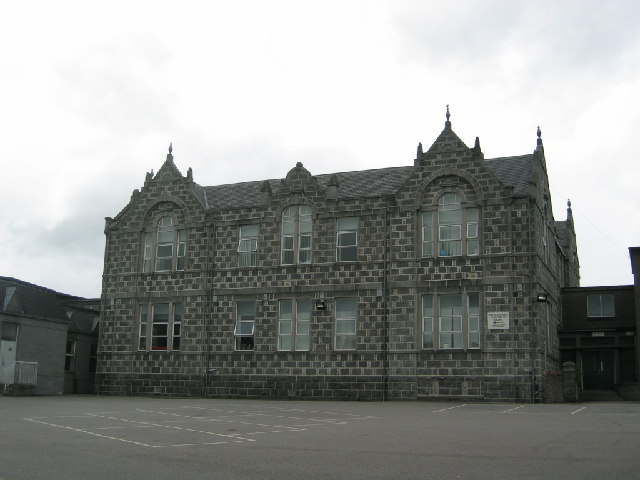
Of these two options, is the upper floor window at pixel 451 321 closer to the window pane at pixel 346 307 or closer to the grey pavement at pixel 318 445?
the window pane at pixel 346 307

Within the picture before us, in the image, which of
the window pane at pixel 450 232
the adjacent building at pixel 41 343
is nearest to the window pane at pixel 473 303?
the window pane at pixel 450 232

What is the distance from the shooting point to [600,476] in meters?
11.2

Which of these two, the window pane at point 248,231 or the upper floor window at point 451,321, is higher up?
the window pane at point 248,231

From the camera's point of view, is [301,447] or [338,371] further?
[338,371]

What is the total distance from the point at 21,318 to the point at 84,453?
24692mm

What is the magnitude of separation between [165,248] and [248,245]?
485 centimetres

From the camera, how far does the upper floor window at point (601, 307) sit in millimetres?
41906

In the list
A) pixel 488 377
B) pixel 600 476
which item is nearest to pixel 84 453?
pixel 600 476

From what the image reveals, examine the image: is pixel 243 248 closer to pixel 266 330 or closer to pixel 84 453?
pixel 266 330

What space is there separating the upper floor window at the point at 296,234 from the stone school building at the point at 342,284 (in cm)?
6

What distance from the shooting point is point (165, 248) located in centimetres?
4041

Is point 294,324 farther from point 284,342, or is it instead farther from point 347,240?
point 347,240

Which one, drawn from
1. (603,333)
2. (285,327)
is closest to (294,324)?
(285,327)

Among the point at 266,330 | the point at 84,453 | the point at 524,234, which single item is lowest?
the point at 84,453
